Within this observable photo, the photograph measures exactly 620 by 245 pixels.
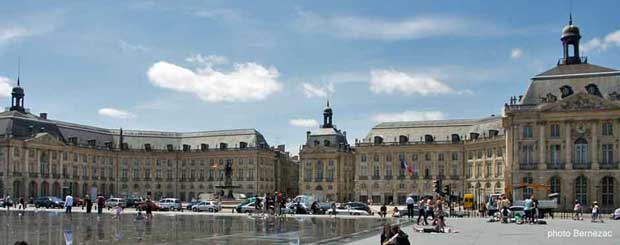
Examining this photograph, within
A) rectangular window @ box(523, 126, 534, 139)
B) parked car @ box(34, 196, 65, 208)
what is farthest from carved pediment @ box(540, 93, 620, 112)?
parked car @ box(34, 196, 65, 208)

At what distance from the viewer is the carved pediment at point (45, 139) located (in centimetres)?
11186

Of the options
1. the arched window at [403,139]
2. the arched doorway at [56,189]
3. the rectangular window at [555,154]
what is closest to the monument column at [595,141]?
the rectangular window at [555,154]

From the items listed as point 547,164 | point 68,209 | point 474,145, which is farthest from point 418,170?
point 68,209

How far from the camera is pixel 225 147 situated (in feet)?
429

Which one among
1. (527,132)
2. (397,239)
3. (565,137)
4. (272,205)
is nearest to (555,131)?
(565,137)

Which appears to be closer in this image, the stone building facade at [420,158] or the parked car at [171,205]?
the parked car at [171,205]

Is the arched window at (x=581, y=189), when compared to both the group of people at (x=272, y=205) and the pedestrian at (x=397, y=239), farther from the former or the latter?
the pedestrian at (x=397, y=239)

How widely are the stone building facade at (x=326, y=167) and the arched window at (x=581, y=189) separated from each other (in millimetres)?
47414

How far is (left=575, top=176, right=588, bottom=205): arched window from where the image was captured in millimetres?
82500

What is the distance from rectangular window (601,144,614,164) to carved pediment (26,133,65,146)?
261ft

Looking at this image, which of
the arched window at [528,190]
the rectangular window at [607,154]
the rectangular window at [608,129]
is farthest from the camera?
the arched window at [528,190]

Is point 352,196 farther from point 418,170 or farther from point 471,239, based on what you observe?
point 471,239

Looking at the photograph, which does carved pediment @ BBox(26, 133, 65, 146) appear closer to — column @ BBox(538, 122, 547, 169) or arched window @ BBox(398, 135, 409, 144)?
arched window @ BBox(398, 135, 409, 144)

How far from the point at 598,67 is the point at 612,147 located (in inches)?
383
